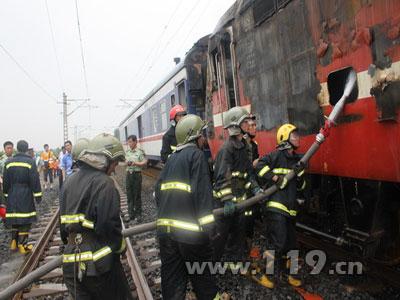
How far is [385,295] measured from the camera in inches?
130

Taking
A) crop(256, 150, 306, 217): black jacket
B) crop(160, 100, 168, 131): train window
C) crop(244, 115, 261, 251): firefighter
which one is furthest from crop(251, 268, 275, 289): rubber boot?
crop(160, 100, 168, 131): train window

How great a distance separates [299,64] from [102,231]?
9.29ft

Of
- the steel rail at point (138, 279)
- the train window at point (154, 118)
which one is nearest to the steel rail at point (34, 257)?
the steel rail at point (138, 279)

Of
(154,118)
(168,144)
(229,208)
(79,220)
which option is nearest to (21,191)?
(168,144)

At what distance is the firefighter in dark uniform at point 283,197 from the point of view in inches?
142

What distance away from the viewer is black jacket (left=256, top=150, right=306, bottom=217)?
3.63m

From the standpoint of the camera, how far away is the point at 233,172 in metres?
3.79

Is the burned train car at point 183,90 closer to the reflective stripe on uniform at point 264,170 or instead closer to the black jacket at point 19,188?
the black jacket at point 19,188

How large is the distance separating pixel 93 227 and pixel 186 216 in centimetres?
78

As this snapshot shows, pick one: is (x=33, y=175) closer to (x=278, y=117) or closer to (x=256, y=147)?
(x=256, y=147)

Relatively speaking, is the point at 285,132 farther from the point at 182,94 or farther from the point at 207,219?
the point at 182,94

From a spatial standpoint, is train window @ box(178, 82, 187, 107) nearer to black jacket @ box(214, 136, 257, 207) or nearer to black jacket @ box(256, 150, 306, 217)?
black jacket @ box(214, 136, 257, 207)

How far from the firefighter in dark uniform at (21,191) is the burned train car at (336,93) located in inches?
157

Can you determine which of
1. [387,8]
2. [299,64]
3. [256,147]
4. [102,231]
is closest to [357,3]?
[387,8]
